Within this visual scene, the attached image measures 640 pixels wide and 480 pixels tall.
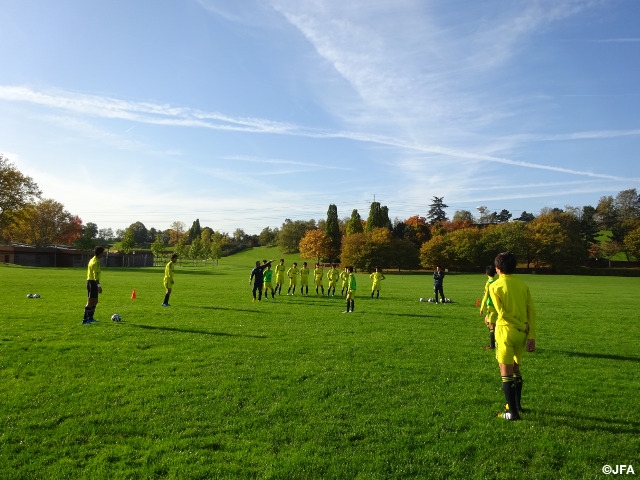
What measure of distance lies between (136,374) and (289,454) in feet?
14.6

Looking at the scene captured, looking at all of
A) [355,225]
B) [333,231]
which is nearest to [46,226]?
[333,231]

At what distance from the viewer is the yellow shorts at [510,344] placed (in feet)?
22.1

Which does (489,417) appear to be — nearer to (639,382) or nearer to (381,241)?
(639,382)

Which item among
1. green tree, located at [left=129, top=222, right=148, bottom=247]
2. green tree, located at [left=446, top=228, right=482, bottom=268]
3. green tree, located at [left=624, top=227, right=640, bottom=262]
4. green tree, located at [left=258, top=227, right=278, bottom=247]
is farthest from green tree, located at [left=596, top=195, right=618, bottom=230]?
green tree, located at [left=129, top=222, right=148, bottom=247]

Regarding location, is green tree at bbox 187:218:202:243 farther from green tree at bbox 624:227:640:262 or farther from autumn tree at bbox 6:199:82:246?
green tree at bbox 624:227:640:262

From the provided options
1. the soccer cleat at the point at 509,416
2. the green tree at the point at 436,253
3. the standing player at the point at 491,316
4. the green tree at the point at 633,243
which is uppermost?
the green tree at the point at 633,243

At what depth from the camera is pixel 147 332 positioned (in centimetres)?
1278

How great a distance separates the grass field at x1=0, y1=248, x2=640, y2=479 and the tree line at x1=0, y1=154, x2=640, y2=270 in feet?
214

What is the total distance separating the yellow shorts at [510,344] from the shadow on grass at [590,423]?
3.17 feet

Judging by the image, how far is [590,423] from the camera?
6.51 meters

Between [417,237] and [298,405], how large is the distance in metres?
97.6

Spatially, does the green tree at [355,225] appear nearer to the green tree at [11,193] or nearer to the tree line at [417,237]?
the tree line at [417,237]

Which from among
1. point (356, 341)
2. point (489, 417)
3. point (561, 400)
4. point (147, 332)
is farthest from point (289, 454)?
point (147, 332)

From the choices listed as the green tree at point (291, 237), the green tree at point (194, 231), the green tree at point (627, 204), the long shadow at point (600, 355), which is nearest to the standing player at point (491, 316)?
the long shadow at point (600, 355)
